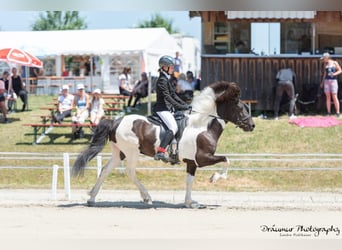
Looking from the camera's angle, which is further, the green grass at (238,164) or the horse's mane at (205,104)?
the green grass at (238,164)

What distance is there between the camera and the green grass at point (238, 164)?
15.0 m

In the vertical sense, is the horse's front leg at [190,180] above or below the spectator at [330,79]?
below

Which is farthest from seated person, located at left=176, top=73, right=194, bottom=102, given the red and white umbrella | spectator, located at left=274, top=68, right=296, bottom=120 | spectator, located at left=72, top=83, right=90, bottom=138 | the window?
the red and white umbrella

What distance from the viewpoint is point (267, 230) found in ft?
29.8

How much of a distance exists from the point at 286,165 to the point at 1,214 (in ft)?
23.8

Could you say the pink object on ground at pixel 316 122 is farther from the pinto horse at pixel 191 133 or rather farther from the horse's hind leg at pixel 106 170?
the horse's hind leg at pixel 106 170

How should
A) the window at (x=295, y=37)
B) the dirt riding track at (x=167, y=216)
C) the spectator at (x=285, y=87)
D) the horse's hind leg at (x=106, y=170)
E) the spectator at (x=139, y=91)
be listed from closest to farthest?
1. the dirt riding track at (x=167, y=216)
2. the horse's hind leg at (x=106, y=170)
3. the spectator at (x=285, y=87)
4. the window at (x=295, y=37)
5. the spectator at (x=139, y=91)

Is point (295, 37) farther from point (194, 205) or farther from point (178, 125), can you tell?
point (194, 205)

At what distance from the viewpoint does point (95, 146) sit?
1162 centimetres

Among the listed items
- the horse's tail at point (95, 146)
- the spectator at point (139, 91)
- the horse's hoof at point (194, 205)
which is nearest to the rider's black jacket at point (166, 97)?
the horse's tail at point (95, 146)

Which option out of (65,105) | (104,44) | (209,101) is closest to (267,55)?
(65,105)

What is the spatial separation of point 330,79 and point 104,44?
15.7 meters

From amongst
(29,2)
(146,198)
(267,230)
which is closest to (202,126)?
(146,198)

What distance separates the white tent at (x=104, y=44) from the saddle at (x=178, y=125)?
20.3 meters
